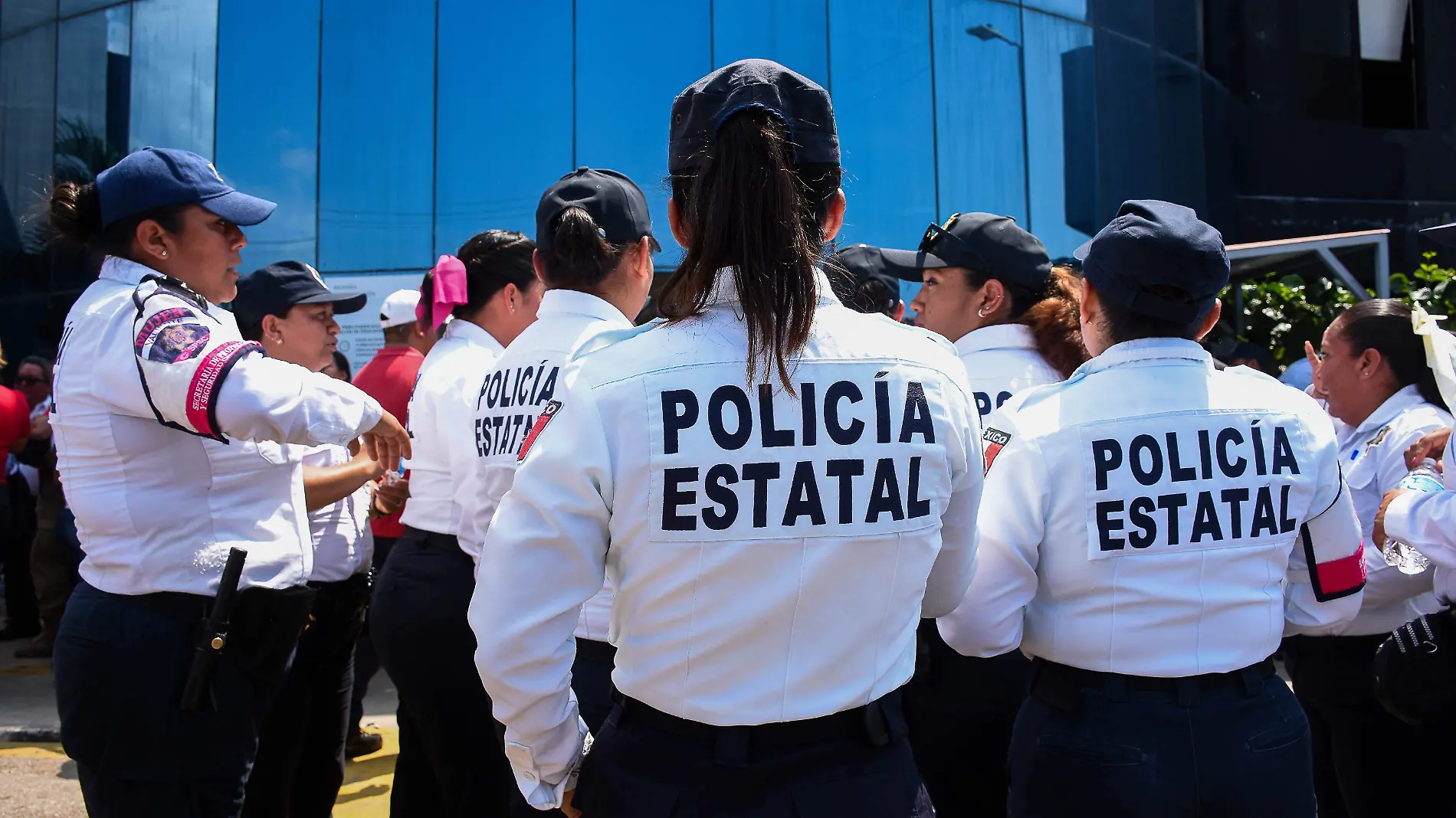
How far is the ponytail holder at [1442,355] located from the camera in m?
2.81

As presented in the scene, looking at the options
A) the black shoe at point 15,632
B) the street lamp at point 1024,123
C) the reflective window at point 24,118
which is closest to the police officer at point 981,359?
the black shoe at point 15,632

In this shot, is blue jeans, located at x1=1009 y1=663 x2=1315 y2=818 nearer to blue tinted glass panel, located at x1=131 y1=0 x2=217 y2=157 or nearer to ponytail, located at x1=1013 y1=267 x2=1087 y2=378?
ponytail, located at x1=1013 y1=267 x2=1087 y2=378

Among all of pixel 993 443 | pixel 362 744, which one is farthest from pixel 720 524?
pixel 362 744

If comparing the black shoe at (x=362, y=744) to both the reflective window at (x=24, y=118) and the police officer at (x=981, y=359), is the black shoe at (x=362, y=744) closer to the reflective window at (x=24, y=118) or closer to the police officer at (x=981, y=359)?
the police officer at (x=981, y=359)

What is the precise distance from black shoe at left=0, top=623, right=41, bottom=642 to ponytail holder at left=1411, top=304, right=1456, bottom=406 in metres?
9.11

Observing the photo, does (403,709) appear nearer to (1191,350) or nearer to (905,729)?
(905,729)

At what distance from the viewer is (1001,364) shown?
2.98m

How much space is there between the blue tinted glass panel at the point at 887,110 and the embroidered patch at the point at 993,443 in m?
11.3

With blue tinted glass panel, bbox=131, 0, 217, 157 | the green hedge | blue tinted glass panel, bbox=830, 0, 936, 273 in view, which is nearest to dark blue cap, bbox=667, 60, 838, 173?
the green hedge

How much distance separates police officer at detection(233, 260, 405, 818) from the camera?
124 inches

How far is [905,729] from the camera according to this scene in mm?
1643

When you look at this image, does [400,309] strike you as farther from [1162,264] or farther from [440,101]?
[440,101]

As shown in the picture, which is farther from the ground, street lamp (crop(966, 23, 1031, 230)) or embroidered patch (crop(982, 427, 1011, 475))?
street lamp (crop(966, 23, 1031, 230))

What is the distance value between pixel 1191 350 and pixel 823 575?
107 centimetres
